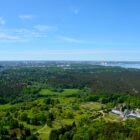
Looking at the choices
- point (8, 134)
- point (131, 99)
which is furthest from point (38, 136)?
point (131, 99)

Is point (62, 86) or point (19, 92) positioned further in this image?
point (62, 86)

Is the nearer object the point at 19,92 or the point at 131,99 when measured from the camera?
the point at 131,99

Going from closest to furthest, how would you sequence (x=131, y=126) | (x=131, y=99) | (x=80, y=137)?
(x=80, y=137), (x=131, y=126), (x=131, y=99)

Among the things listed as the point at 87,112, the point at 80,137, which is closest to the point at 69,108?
the point at 87,112

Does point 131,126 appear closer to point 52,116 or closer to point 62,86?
point 52,116

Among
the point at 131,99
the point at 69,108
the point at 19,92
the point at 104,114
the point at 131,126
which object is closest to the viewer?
the point at 131,126

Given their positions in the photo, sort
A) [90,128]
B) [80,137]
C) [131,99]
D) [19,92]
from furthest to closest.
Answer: [19,92], [131,99], [90,128], [80,137]

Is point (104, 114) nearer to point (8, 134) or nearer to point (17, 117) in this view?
point (17, 117)

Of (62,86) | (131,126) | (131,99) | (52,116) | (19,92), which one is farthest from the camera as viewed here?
(62,86)
